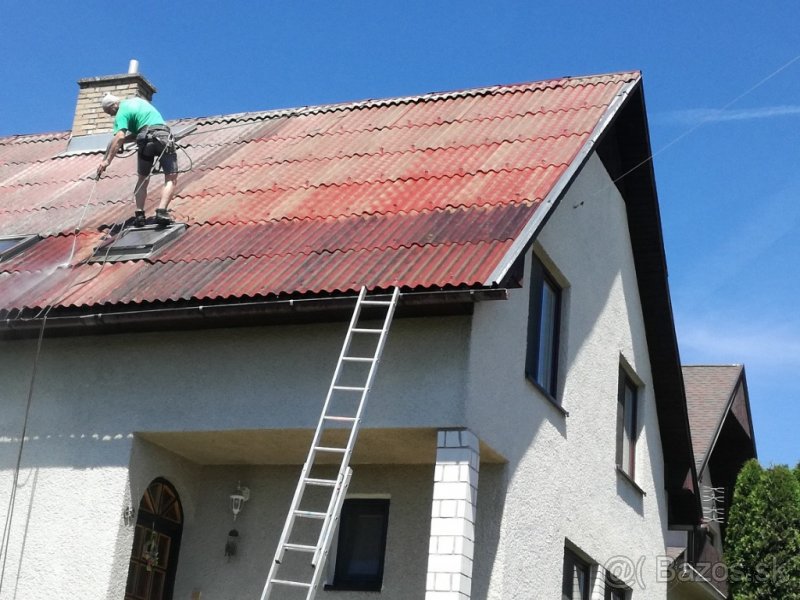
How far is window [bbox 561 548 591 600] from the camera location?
457 inches

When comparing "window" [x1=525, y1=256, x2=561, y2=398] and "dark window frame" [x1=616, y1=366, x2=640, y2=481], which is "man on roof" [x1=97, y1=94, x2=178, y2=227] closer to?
"window" [x1=525, y1=256, x2=561, y2=398]

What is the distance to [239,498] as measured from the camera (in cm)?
1048

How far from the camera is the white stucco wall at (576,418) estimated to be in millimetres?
9719

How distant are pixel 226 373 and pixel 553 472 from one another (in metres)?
3.31

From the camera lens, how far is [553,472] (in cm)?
1102

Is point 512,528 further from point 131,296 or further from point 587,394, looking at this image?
point 131,296

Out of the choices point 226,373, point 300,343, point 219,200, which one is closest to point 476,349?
point 300,343

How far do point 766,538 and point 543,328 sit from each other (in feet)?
26.8

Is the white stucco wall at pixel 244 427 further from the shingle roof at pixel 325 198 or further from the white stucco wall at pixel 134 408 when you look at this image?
the shingle roof at pixel 325 198

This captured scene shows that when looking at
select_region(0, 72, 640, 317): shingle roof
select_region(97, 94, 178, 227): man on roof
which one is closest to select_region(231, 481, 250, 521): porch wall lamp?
select_region(0, 72, 640, 317): shingle roof

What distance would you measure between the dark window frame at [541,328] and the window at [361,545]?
186cm

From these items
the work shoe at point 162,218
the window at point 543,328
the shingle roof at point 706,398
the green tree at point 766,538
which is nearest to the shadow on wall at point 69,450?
the work shoe at point 162,218

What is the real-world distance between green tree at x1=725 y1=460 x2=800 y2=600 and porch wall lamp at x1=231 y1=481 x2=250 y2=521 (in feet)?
33.2

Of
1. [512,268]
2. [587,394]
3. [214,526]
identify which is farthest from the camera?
[587,394]
